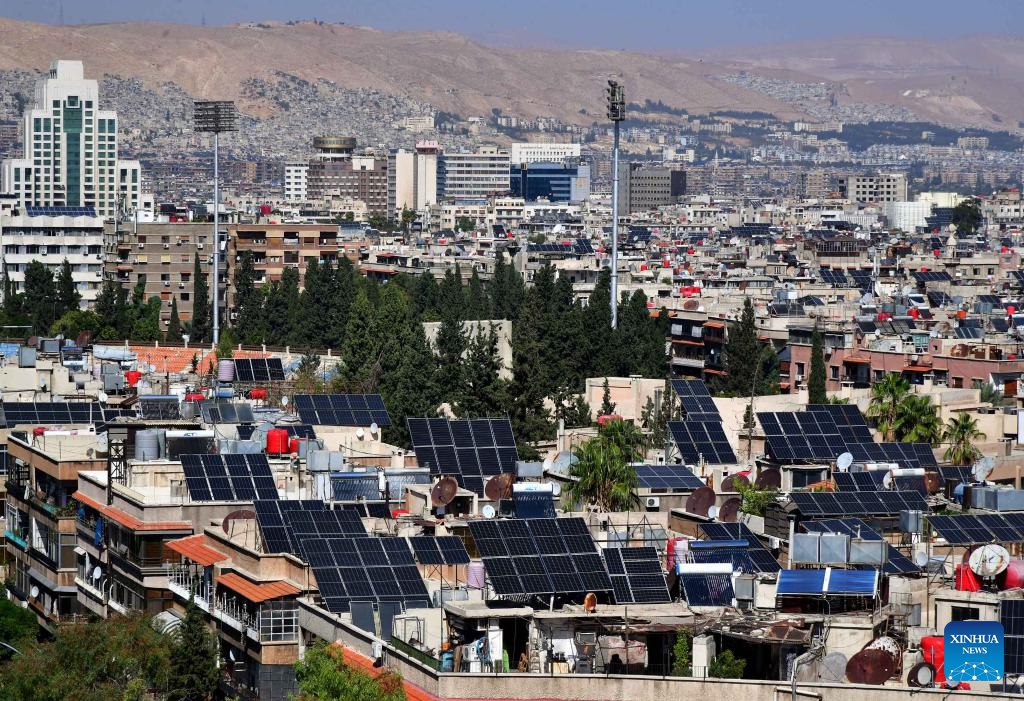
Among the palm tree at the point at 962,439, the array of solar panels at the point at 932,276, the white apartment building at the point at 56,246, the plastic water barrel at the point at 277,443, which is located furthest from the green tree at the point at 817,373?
the white apartment building at the point at 56,246

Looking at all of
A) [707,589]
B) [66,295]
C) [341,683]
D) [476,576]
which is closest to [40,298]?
[66,295]

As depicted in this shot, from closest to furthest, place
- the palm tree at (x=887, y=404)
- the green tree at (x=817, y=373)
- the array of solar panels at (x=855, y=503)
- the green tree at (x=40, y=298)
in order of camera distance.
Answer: the array of solar panels at (x=855, y=503), the palm tree at (x=887, y=404), the green tree at (x=817, y=373), the green tree at (x=40, y=298)

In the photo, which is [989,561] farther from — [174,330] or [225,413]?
[174,330]

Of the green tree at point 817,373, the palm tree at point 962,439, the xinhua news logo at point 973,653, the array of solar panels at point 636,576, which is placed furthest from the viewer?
the green tree at point 817,373

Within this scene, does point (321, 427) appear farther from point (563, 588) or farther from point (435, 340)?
point (435, 340)

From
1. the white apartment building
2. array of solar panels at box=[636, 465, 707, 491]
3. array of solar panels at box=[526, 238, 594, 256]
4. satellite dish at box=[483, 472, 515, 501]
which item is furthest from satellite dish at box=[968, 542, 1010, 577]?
array of solar panels at box=[526, 238, 594, 256]

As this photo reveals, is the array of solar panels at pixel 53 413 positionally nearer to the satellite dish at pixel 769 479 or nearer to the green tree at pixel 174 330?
the satellite dish at pixel 769 479
